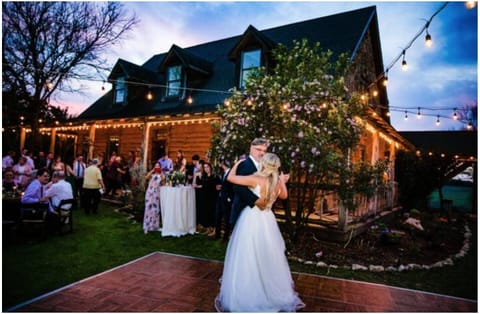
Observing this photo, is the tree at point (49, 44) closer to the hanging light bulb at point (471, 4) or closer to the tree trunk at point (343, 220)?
the tree trunk at point (343, 220)

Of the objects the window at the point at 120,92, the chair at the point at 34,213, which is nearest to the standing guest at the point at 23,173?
the chair at the point at 34,213

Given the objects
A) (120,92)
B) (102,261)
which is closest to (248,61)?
(120,92)

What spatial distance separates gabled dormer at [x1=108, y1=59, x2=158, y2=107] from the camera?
48.4ft

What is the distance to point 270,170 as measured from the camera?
11.0 ft

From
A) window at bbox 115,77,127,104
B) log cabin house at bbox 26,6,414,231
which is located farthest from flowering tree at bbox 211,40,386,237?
window at bbox 115,77,127,104

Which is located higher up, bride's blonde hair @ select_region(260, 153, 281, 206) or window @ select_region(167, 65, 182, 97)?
window @ select_region(167, 65, 182, 97)

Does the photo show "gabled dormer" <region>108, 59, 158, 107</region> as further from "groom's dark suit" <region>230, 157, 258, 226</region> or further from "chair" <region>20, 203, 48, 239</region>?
"groom's dark suit" <region>230, 157, 258, 226</region>

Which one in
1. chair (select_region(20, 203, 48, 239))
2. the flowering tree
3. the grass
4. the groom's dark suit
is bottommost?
the grass

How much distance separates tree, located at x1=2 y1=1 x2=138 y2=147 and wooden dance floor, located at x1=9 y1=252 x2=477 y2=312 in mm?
13306

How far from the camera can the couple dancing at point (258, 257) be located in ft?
10.6

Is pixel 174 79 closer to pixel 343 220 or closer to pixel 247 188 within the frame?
pixel 343 220

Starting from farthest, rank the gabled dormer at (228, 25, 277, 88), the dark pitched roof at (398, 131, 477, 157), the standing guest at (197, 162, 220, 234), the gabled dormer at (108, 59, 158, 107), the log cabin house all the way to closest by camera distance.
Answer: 1. the dark pitched roof at (398, 131, 477, 157)
2. the gabled dormer at (108, 59, 158, 107)
3. the log cabin house
4. the gabled dormer at (228, 25, 277, 88)
5. the standing guest at (197, 162, 220, 234)

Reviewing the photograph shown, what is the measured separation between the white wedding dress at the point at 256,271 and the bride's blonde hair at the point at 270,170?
5.7 inches

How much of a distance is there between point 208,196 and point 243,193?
4.31 m
